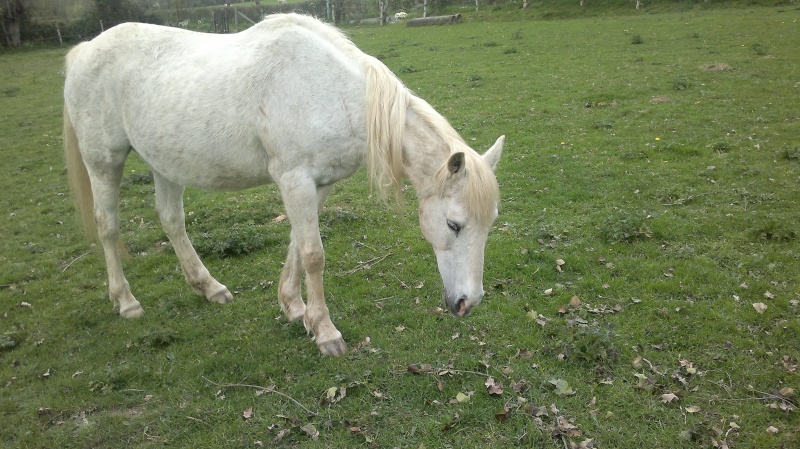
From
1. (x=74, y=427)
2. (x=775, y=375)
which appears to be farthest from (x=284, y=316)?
(x=775, y=375)

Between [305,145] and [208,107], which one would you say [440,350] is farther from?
[208,107]

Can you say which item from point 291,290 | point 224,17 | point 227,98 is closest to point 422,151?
point 227,98

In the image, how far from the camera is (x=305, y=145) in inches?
158

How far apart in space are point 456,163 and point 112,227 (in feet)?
12.9

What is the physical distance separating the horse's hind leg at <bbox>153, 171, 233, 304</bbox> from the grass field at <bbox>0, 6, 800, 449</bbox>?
0.22m

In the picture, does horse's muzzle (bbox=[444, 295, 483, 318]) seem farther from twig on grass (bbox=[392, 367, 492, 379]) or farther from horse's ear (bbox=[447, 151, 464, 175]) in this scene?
horse's ear (bbox=[447, 151, 464, 175])

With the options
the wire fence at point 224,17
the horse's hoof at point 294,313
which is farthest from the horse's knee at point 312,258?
the wire fence at point 224,17

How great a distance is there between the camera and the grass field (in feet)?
12.0

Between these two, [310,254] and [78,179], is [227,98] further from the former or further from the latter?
[78,179]

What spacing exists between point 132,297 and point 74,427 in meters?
1.85

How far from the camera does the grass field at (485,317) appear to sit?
3.66 metres

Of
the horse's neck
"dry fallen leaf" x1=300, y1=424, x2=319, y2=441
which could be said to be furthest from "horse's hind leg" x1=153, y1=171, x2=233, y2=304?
the horse's neck

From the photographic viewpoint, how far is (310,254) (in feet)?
14.2

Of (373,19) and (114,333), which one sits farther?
(373,19)
